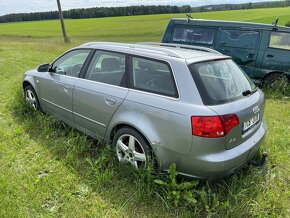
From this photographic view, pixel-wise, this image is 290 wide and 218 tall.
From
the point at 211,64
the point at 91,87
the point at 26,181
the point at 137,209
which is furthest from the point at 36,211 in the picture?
the point at 211,64

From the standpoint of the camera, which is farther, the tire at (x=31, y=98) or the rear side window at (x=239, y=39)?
the rear side window at (x=239, y=39)

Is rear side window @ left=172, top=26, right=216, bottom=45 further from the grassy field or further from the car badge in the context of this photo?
the car badge

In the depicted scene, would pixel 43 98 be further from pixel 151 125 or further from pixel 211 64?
pixel 211 64

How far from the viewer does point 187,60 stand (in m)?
3.18

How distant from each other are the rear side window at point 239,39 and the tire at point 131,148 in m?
5.78

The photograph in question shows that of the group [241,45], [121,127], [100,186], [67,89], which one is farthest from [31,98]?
[241,45]

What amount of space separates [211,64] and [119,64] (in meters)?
1.19

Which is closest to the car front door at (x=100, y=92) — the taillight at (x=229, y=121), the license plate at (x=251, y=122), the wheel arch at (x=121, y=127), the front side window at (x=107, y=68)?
the front side window at (x=107, y=68)

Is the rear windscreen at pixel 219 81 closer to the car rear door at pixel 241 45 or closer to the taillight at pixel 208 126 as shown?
the taillight at pixel 208 126

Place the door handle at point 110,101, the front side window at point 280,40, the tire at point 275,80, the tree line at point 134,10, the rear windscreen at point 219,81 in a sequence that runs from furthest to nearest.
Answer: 1. the tree line at point 134,10
2. the front side window at point 280,40
3. the tire at point 275,80
4. the door handle at point 110,101
5. the rear windscreen at point 219,81

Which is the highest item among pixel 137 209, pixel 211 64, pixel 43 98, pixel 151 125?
pixel 211 64

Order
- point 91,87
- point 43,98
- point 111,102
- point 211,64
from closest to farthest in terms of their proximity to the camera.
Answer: point 211,64 < point 111,102 < point 91,87 < point 43,98

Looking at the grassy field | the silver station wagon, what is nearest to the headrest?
the silver station wagon

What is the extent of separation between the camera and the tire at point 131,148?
3.31 m
